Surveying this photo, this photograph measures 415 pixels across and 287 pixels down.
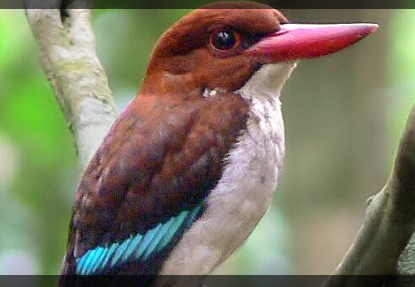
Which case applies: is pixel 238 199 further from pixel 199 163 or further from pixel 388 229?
pixel 388 229

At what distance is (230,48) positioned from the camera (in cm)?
131

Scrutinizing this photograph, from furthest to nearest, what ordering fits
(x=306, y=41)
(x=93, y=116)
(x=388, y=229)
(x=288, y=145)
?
(x=288, y=145), (x=93, y=116), (x=306, y=41), (x=388, y=229)

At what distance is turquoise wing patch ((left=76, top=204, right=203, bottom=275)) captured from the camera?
1.26m

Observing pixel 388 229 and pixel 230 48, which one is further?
pixel 230 48

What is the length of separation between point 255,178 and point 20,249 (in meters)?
0.95

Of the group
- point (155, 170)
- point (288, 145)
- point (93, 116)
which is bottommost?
point (288, 145)

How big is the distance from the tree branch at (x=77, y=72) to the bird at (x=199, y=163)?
0.38m

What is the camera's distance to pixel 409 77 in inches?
78.6

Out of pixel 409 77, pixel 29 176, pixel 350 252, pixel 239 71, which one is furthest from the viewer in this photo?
pixel 29 176

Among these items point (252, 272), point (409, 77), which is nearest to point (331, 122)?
point (409, 77)

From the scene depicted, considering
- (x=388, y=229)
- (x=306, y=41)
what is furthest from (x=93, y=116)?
(x=388, y=229)

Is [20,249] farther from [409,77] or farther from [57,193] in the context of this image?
[409,77]

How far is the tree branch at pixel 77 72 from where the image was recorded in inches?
66.7

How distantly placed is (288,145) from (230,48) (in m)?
0.94
